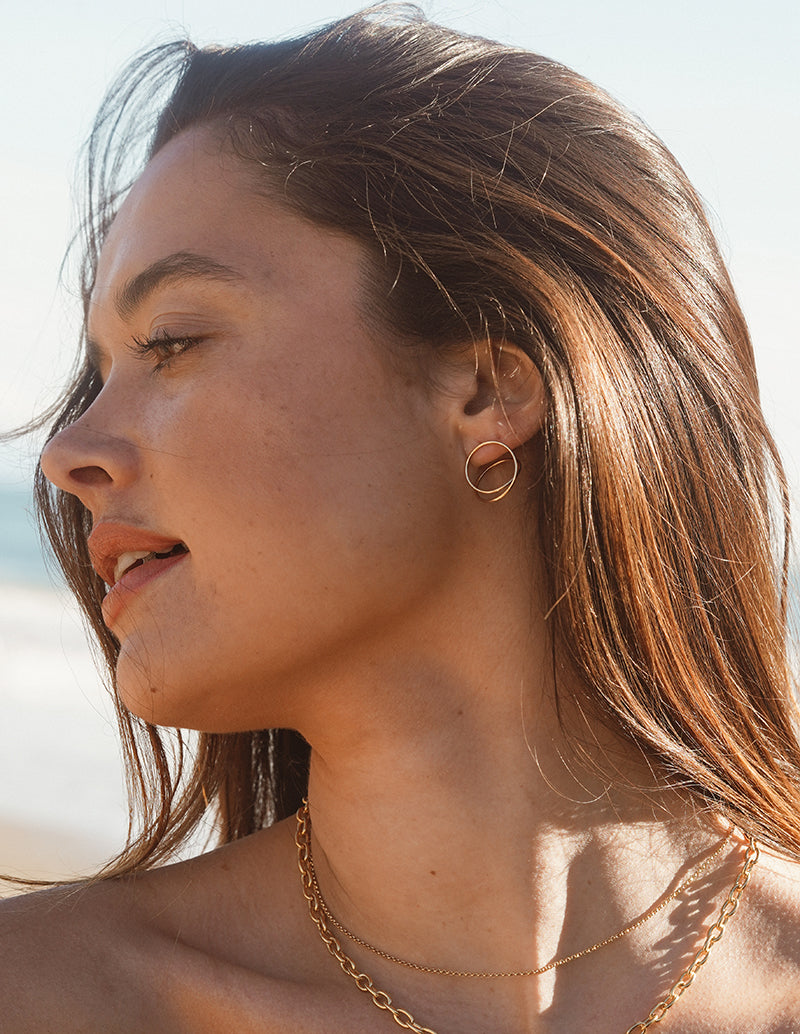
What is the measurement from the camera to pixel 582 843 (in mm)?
2102

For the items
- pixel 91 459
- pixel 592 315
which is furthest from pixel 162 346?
pixel 592 315

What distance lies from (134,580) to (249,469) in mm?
294

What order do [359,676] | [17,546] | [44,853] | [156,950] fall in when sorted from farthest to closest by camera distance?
1. [17,546]
2. [44,853]
3. [156,950]
4. [359,676]

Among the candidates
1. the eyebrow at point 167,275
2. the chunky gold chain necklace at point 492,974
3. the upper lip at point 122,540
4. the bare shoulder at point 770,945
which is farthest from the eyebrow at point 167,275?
the bare shoulder at point 770,945

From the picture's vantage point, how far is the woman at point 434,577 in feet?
6.59

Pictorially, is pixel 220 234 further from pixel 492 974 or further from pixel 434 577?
pixel 492 974

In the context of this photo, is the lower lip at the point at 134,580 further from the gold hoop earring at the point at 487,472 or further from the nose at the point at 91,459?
the gold hoop earring at the point at 487,472

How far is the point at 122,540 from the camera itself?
207cm

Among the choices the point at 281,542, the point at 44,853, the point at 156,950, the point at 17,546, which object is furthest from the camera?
the point at 17,546

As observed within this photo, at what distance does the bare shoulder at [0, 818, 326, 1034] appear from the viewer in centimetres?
206

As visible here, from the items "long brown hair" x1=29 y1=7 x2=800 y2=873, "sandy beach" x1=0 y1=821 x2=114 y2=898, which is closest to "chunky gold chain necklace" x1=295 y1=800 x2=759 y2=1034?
"long brown hair" x1=29 y1=7 x2=800 y2=873

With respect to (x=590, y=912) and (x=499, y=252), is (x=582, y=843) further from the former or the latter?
(x=499, y=252)

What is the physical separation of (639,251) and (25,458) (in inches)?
55.5

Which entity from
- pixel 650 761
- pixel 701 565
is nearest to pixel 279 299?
pixel 701 565
